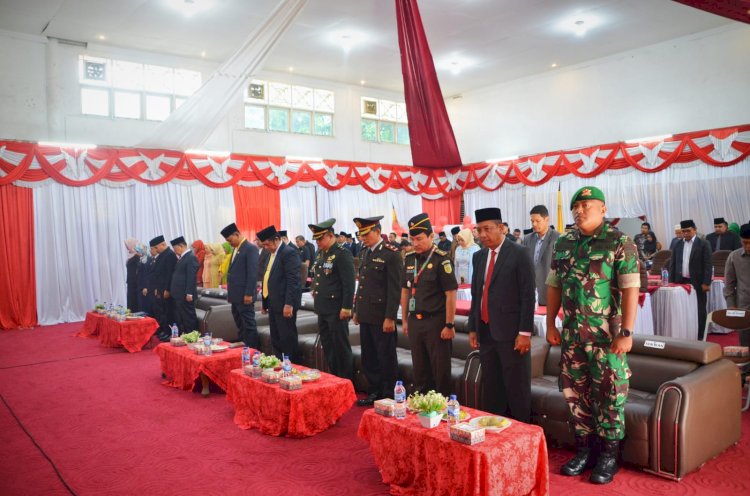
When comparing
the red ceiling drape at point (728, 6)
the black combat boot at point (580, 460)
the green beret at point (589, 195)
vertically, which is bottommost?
the black combat boot at point (580, 460)

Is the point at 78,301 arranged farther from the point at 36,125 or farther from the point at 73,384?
the point at 73,384

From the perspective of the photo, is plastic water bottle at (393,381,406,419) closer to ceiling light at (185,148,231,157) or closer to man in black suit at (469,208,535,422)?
man in black suit at (469,208,535,422)

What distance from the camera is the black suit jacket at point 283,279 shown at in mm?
5457

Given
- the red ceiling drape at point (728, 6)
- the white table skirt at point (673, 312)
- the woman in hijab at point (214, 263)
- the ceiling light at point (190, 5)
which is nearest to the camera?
the red ceiling drape at point (728, 6)

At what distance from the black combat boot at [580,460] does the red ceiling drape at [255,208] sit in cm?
1076

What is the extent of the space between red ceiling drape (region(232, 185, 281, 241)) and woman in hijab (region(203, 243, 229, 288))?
1.13m

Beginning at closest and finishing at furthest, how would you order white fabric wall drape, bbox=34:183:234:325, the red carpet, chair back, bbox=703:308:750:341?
the red carpet, chair back, bbox=703:308:750:341, white fabric wall drape, bbox=34:183:234:325

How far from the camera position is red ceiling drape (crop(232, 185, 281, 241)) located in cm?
1304

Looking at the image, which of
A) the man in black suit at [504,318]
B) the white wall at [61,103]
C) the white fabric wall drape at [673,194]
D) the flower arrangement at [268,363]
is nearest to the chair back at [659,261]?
the white fabric wall drape at [673,194]

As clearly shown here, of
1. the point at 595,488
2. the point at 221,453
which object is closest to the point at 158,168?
the point at 221,453

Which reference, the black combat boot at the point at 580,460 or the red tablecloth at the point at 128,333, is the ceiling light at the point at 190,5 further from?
the black combat boot at the point at 580,460

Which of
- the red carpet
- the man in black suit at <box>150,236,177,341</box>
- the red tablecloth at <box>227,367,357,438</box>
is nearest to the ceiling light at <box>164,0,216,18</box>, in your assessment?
the man in black suit at <box>150,236,177,341</box>

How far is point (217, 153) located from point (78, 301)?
4.26m

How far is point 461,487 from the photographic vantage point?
8.64 ft
